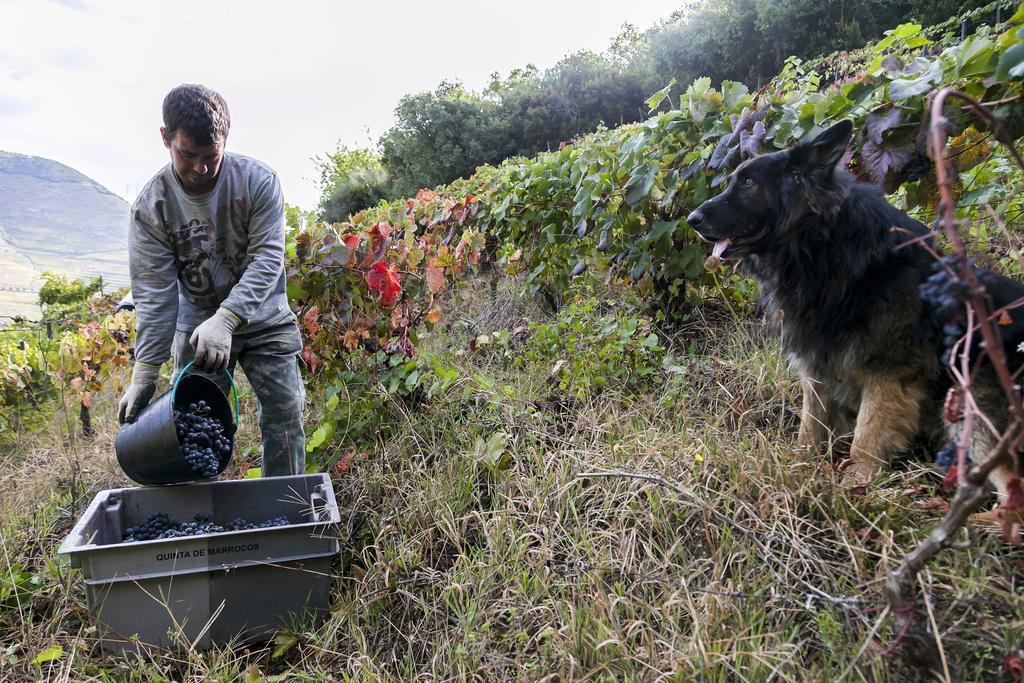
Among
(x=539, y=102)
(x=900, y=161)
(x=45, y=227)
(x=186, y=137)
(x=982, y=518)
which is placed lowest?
(x=982, y=518)

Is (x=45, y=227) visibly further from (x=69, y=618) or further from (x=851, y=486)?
(x=851, y=486)

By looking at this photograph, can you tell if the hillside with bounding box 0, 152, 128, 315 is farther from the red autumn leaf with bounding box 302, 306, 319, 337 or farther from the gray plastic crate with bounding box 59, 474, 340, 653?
the gray plastic crate with bounding box 59, 474, 340, 653

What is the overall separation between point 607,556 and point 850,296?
57.1 inches

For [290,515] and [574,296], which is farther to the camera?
[574,296]

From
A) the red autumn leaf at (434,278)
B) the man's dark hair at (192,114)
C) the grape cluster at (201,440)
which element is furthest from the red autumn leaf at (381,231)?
the grape cluster at (201,440)

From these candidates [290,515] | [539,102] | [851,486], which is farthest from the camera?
[539,102]

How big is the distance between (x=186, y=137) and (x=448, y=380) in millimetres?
1754

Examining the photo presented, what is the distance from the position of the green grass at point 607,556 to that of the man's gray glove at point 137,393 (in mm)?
828

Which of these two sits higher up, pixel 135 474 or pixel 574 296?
pixel 135 474

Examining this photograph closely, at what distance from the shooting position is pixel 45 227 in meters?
Result: 25.7

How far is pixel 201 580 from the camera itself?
2520mm

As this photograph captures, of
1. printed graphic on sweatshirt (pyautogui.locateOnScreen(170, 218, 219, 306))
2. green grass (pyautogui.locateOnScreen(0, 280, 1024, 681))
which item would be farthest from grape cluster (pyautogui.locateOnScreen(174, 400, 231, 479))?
green grass (pyautogui.locateOnScreen(0, 280, 1024, 681))

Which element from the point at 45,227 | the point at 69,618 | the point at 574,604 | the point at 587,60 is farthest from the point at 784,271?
the point at 45,227

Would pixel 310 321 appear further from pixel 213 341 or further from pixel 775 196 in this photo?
pixel 775 196
